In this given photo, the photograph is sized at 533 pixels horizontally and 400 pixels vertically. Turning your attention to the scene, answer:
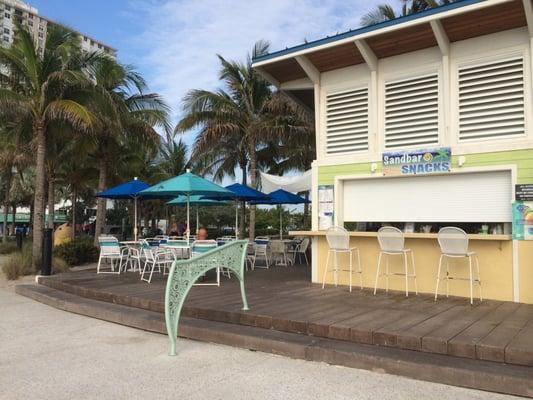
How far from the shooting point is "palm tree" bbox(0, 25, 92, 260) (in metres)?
13.6

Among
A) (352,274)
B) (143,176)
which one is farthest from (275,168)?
(352,274)

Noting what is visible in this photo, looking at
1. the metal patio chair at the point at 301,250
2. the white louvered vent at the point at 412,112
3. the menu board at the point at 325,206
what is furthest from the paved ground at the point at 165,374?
the metal patio chair at the point at 301,250

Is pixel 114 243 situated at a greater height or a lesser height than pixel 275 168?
lesser

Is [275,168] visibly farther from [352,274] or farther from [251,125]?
[352,274]

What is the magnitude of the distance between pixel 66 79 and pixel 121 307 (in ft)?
28.6

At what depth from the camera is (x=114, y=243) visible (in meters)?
11.3

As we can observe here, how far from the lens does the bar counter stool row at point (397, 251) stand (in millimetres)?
6988

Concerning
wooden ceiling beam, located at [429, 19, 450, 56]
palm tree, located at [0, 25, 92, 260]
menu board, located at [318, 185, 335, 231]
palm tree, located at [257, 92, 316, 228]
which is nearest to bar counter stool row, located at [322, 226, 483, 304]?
menu board, located at [318, 185, 335, 231]

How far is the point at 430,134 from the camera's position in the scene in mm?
8109

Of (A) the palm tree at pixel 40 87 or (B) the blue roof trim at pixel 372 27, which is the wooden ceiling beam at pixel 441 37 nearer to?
(B) the blue roof trim at pixel 372 27

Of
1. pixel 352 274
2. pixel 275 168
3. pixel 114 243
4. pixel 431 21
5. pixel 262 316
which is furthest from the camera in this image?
pixel 275 168

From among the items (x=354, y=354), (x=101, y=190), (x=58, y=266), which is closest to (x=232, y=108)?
(x=101, y=190)

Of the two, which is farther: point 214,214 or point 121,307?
point 214,214

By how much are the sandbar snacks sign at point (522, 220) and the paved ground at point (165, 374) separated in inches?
143
